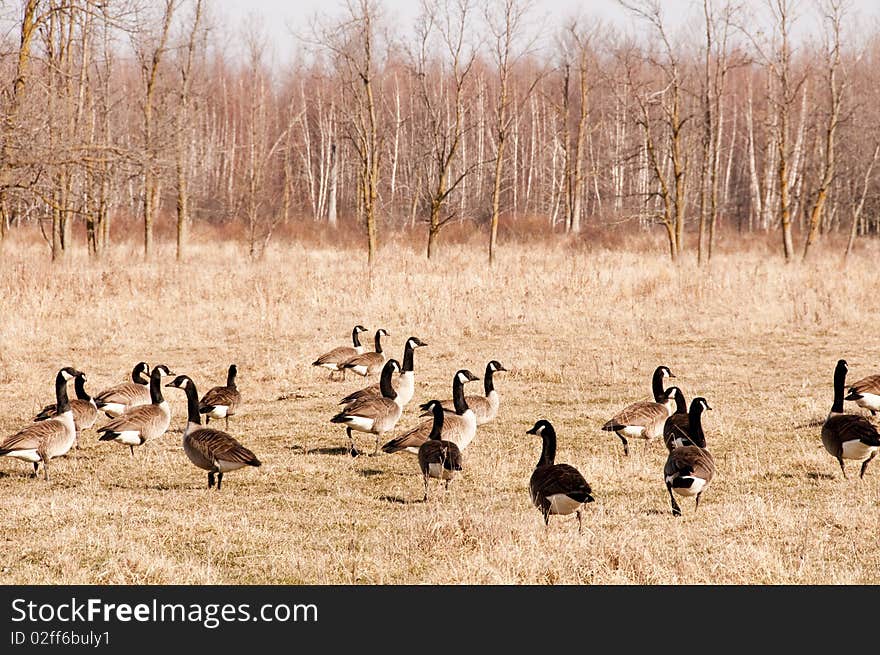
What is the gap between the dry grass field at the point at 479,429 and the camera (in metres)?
6.52

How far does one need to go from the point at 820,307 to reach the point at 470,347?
9284 millimetres

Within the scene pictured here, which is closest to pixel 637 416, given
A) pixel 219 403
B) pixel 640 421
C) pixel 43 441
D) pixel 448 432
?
pixel 640 421

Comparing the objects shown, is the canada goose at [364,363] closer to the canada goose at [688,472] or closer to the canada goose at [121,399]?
the canada goose at [121,399]

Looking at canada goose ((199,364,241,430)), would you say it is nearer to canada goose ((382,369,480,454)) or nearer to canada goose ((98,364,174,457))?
canada goose ((98,364,174,457))

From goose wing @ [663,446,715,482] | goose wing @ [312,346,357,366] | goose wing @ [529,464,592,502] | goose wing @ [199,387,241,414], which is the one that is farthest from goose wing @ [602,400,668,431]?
goose wing @ [312,346,357,366]

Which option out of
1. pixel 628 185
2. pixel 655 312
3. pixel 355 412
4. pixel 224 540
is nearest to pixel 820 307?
pixel 655 312

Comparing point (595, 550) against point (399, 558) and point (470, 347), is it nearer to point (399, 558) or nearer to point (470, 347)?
point (399, 558)

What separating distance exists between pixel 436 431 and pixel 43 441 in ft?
13.2

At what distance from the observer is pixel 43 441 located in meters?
9.37

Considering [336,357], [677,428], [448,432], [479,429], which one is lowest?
[479,429]

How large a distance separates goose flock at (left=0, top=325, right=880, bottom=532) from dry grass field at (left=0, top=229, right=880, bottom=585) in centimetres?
29

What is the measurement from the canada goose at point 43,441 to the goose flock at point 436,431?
0.01 m

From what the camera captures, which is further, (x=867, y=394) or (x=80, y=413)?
(x=867, y=394)

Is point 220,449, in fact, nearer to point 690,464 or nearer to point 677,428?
point 690,464
